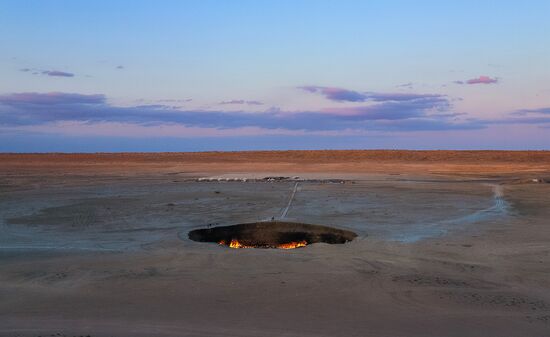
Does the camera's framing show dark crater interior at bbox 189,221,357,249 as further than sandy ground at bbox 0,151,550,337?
Yes

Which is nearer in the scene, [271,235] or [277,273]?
[277,273]

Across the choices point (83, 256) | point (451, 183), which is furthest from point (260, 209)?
point (451, 183)

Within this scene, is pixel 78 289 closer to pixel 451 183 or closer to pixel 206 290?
pixel 206 290

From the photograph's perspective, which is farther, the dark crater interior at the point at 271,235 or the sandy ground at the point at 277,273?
the dark crater interior at the point at 271,235
